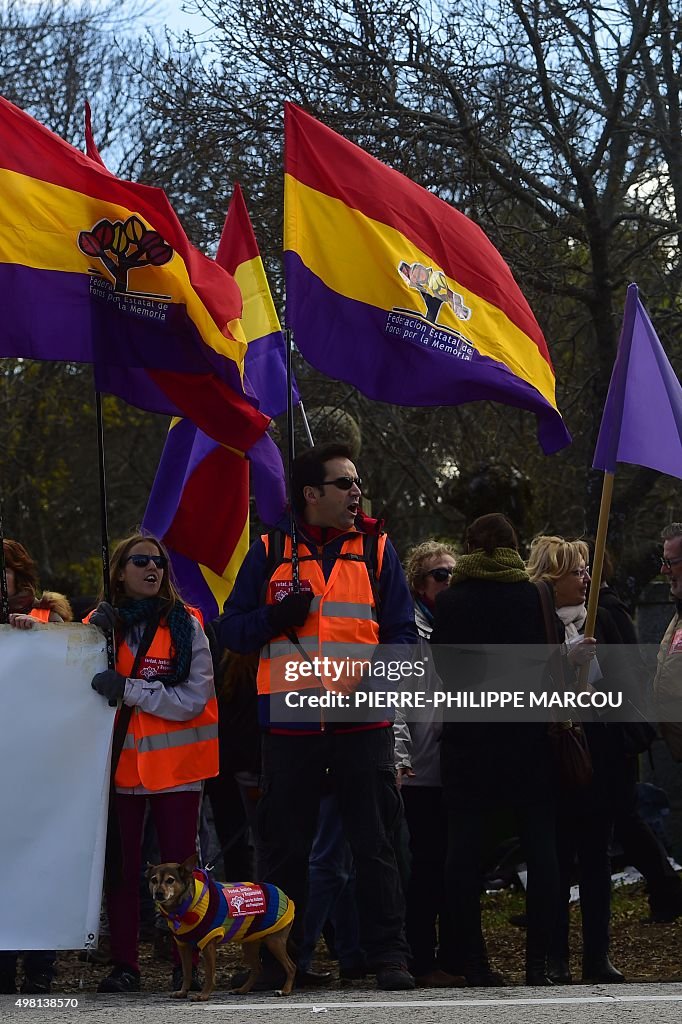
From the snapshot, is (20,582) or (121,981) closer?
(121,981)

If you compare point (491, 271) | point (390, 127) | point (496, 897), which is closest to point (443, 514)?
point (390, 127)

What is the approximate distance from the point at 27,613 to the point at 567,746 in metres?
2.37

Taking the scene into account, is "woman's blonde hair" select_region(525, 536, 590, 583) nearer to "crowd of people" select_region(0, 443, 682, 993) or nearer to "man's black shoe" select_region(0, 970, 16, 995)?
"crowd of people" select_region(0, 443, 682, 993)

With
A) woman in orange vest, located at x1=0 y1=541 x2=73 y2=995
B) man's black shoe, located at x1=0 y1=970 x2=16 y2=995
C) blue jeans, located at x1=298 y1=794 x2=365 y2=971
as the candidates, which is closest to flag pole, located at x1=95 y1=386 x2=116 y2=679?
woman in orange vest, located at x1=0 y1=541 x2=73 y2=995

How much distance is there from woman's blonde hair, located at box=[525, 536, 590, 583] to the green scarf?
12.8 inches

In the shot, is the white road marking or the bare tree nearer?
the white road marking

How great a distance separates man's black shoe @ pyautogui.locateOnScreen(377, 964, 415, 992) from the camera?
5.96 meters

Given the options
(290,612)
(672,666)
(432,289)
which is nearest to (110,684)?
(290,612)

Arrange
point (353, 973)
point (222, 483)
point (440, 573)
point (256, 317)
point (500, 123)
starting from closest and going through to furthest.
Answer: point (353, 973)
point (440, 573)
point (222, 483)
point (256, 317)
point (500, 123)

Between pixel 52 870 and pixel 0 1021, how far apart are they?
0.85 metres

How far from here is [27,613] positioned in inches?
268

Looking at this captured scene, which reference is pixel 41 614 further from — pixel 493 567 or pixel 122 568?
pixel 493 567

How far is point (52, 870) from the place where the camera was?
19.8 feet

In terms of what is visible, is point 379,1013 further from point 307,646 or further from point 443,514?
point 443,514
